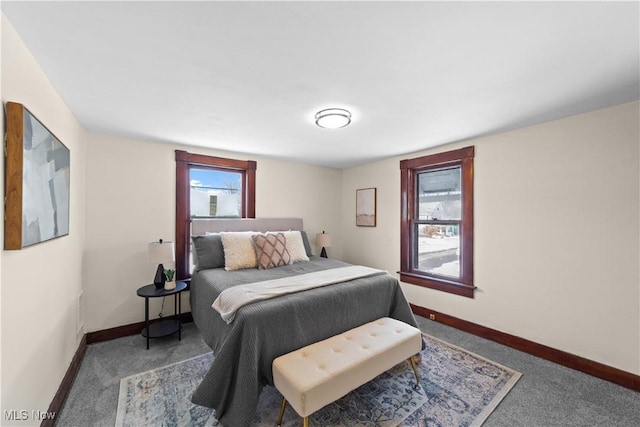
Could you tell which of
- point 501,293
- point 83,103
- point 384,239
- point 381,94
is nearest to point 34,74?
point 83,103

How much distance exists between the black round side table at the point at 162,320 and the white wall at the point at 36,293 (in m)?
0.53

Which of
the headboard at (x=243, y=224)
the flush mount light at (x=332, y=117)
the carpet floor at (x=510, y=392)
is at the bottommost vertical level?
the carpet floor at (x=510, y=392)

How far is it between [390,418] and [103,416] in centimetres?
190

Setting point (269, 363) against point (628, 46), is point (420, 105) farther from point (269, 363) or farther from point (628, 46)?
point (269, 363)

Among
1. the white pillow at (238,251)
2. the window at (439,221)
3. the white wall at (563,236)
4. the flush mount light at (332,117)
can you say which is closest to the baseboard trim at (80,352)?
the white pillow at (238,251)

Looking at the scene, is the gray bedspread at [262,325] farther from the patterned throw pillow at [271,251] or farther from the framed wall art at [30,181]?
the framed wall art at [30,181]

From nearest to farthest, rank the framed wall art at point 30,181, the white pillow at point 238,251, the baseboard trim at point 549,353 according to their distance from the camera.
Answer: the framed wall art at point 30,181 → the baseboard trim at point 549,353 → the white pillow at point 238,251

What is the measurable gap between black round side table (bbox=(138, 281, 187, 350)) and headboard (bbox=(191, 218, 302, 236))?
2.40 ft

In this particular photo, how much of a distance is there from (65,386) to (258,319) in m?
1.55

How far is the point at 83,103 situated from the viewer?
2082mm

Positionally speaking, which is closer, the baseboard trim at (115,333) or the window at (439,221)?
the baseboard trim at (115,333)

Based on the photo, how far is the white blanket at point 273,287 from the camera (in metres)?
1.91

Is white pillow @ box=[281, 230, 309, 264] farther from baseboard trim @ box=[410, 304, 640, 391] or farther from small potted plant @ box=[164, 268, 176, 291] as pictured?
baseboard trim @ box=[410, 304, 640, 391]

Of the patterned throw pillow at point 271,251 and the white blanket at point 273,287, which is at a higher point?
the patterned throw pillow at point 271,251
